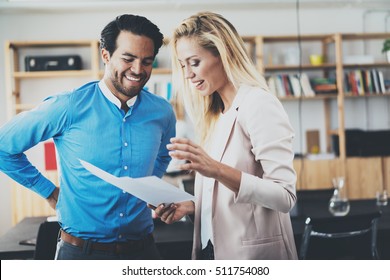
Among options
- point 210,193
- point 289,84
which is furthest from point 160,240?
point 289,84

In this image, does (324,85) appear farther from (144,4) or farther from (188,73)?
(188,73)

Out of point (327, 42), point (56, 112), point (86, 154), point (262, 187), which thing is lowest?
point (262, 187)

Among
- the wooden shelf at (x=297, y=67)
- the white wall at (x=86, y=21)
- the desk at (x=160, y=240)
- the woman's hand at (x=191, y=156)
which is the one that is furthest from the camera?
the wooden shelf at (x=297, y=67)

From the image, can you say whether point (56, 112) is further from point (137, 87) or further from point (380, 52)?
point (380, 52)

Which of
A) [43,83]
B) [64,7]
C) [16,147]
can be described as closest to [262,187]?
[16,147]

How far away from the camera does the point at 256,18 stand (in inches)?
103

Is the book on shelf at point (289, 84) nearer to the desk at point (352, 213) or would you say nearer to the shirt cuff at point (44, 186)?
the desk at point (352, 213)

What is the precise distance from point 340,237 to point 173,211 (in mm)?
947

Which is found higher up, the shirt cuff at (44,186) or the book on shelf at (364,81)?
the book on shelf at (364,81)

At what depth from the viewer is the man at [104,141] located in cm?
153

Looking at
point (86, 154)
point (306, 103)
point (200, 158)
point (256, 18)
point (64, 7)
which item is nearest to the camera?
point (200, 158)

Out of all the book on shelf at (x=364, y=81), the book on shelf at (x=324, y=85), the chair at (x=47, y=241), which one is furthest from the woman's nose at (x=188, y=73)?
the book on shelf at (x=364, y=81)

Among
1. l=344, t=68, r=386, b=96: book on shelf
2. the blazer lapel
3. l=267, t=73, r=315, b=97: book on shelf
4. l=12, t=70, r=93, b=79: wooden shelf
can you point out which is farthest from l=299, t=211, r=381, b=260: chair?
l=344, t=68, r=386, b=96: book on shelf

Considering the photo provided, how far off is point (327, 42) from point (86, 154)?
3393 millimetres
